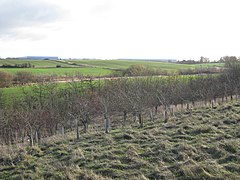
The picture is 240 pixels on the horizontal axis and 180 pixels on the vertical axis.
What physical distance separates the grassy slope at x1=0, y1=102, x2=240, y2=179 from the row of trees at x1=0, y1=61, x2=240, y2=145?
2.60 metres

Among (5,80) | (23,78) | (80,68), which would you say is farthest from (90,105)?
(80,68)

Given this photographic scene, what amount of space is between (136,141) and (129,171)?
3.30 metres

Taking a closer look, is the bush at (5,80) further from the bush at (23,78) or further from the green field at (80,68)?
the green field at (80,68)

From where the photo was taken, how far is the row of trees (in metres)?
18.0

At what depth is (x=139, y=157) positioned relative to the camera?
344 inches

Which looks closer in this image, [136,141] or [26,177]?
[26,177]

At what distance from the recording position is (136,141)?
35.8ft

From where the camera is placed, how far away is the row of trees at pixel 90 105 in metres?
18.0

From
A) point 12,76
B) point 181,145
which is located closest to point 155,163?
point 181,145

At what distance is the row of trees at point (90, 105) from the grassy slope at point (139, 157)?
2.60m

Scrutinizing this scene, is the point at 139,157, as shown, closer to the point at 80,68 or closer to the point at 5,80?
the point at 5,80

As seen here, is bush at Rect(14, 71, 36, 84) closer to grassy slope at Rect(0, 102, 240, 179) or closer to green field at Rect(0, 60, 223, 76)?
green field at Rect(0, 60, 223, 76)

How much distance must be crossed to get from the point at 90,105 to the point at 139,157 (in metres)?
15.4

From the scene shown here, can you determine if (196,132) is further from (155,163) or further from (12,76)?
(12,76)
